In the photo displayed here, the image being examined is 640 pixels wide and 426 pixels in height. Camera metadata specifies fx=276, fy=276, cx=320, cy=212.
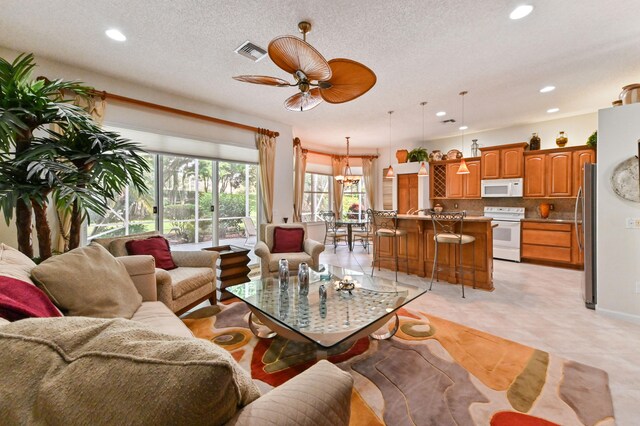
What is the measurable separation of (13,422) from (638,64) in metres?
5.38

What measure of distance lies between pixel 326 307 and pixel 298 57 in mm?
1828

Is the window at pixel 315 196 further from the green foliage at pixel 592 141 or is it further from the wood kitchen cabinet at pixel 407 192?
the green foliage at pixel 592 141

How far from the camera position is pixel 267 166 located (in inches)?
197

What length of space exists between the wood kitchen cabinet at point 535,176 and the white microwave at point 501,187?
130mm

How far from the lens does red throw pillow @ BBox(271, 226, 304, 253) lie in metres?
4.02

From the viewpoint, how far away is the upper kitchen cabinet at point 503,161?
535cm

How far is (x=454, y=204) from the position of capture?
6602 mm

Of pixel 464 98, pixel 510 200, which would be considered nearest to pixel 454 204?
pixel 510 200

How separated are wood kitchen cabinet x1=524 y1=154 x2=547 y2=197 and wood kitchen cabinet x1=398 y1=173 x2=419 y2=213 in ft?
7.19

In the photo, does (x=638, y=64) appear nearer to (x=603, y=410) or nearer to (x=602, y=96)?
(x=602, y=96)

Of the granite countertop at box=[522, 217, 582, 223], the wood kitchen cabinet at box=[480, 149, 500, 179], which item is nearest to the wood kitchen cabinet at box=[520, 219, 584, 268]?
the granite countertop at box=[522, 217, 582, 223]

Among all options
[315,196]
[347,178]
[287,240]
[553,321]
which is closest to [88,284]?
[287,240]

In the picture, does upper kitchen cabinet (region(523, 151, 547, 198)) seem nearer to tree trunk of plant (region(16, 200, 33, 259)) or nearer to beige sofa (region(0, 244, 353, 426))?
beige sofa (region(0, 244, 353, 426))

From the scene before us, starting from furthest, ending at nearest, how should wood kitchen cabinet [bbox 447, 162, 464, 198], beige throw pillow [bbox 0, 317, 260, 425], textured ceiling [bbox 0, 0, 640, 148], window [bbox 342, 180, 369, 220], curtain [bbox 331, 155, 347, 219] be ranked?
1. window [bbox 342, 180, 369, 220]
2. curtain [bbox 331, 155, 347, 219]
3. wood kitchen cabinet [bbox 447, 162, 464, 198]
4. textured ceiling [bbox 0, 0, 640, 148]
5. beige throw pillow [bbox 0, 317, 260, 425]
